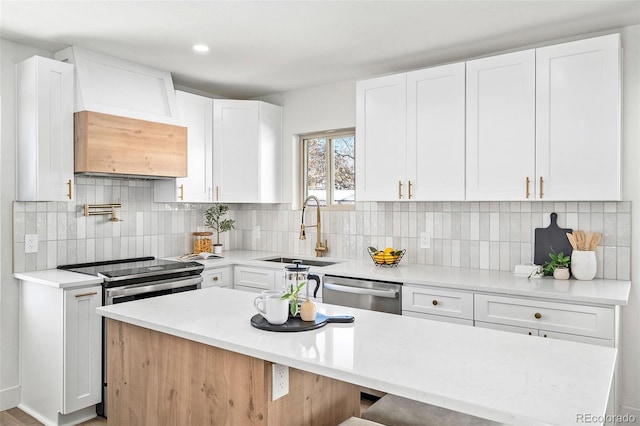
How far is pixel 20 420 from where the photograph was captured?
3.08 m

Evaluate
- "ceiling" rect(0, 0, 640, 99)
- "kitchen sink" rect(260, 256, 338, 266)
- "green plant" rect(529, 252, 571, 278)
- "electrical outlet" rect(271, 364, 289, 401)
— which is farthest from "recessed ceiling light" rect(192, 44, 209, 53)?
"green plant" rect(529, 252, 571, 278)

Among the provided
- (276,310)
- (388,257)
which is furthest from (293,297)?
(388,257)

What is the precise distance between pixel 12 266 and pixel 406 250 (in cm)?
295

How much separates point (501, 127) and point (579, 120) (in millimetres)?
455

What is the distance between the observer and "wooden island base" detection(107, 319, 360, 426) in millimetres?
1629

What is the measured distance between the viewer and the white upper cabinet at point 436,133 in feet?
10.6

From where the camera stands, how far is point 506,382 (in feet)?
4.10

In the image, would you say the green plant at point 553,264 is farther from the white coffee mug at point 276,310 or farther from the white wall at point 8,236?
the white wall at point 8,236

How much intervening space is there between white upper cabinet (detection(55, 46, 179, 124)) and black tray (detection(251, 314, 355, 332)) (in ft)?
7.50

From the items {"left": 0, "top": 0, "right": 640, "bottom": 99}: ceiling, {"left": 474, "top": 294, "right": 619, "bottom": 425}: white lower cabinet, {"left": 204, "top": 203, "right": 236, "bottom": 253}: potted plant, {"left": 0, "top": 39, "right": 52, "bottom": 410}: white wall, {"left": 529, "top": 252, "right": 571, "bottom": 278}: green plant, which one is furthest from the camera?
{"left": 204, "top": 203, "right": 236, "bottom": 253}: potted plant

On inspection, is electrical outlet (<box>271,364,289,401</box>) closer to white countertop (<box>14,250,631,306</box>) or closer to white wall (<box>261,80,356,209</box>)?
white countertop (<box>14,250,631,306</box>)

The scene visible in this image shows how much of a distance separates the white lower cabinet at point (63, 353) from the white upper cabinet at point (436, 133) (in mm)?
2395

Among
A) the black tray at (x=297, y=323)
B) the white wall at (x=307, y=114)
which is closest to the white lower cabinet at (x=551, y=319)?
the black tray at (x=297, y=323)

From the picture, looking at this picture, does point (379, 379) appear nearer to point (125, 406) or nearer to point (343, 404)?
point (343, 404)
